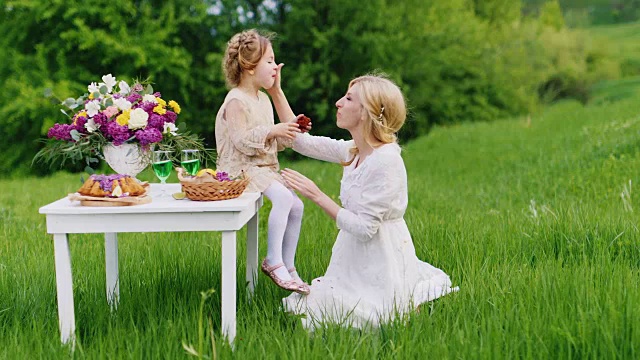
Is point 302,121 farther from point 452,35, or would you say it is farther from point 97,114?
point 452,35

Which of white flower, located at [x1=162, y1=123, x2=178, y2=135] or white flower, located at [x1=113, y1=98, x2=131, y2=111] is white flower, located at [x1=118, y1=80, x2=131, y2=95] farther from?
white flower, located at [x1=162, y1=123, x2=178, y2=135]

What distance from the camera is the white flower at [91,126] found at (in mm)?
3264

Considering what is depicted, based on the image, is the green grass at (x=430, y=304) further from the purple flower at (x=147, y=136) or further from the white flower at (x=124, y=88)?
the white flower at (x=124, y=88)

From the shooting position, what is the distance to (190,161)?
10.7ft

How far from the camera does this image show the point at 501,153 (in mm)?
11742

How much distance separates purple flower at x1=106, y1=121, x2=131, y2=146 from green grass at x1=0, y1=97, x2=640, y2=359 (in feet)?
2.78

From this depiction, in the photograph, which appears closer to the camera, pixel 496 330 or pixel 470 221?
pixel 496 330

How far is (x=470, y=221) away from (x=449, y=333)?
7.92 feet

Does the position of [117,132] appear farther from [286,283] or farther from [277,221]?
[286,283]

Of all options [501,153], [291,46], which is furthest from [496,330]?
[291,46]

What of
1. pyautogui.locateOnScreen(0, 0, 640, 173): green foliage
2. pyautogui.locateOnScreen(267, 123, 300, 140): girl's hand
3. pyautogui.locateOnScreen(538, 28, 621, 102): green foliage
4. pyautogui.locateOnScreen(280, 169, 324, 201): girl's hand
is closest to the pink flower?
pyautogui.locateOnScreen(267, 123, 300, 140): girl's hand

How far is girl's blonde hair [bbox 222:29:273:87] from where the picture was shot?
3.57 meters

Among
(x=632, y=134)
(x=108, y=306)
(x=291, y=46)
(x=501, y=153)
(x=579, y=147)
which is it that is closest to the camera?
(x=108, y=306)

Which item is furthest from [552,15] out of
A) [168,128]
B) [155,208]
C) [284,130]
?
[155,208]
